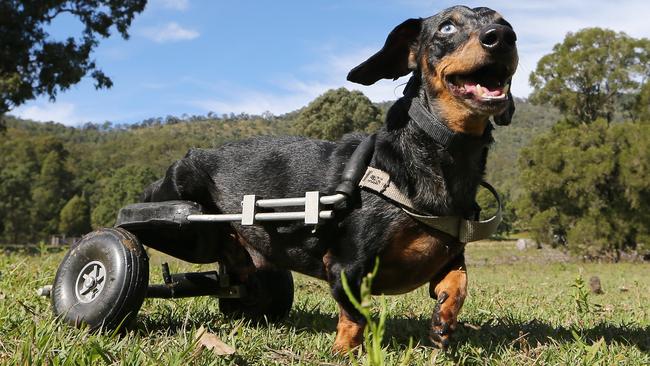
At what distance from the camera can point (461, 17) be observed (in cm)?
298

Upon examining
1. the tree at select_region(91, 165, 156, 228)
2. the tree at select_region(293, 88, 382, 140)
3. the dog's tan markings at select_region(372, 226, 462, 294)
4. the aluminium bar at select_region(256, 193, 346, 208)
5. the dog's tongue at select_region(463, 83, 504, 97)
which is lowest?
the tree at select_region(91, 165, 156, 228)

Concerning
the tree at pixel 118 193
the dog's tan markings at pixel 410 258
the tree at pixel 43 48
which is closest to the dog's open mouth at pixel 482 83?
the dog's tan markings at pixel 410 258

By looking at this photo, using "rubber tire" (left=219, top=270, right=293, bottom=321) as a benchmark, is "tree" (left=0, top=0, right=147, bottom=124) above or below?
above

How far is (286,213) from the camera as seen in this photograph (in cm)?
298

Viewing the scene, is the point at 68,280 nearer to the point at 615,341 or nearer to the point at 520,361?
the point at 520,361

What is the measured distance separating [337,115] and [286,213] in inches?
840

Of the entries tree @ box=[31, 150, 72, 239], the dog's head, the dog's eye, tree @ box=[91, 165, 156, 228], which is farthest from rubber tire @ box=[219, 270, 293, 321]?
tree @ box=[31, 150, 72, 239]

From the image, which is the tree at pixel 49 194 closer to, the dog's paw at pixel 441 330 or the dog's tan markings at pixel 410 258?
the dog's tan markings at pixel 410 258

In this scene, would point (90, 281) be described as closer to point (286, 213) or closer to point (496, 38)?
point (286, 213)

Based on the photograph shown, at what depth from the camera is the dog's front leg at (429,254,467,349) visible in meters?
2.91

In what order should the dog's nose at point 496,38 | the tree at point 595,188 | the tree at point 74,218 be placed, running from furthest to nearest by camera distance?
1. the tree at point 74,218
2. the tree at point 595,188
3. the dog's nose at point 496,38

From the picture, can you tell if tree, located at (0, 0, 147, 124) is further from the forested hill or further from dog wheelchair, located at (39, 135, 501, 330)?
the forested hill

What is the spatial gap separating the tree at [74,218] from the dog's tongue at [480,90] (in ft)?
234

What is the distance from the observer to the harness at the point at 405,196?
2.83 metres
